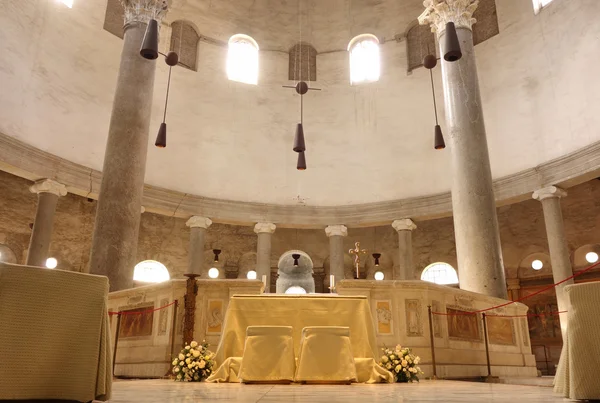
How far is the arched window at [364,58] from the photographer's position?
1919cm

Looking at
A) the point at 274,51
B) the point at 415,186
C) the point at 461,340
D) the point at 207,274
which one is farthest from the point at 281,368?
the point at 274,51

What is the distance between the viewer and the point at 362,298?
670 cm

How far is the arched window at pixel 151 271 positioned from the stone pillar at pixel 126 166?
861 cm

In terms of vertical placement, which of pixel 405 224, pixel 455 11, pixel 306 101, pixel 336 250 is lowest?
pixel 336 250

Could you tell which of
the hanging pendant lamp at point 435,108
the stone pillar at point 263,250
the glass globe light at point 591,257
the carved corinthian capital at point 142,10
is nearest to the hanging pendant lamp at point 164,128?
the carved corinthian capital at point 142,10

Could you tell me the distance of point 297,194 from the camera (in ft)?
59.6

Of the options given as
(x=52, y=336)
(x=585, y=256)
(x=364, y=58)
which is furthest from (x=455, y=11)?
(x=52, y=336)

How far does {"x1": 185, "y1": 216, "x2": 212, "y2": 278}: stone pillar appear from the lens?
16000mm

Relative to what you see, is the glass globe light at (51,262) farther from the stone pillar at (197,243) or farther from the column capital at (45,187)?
the stone pillar at (197,243)

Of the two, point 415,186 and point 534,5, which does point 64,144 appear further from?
point 534,5

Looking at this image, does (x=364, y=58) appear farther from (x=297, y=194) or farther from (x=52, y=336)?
(x=52, y=336)

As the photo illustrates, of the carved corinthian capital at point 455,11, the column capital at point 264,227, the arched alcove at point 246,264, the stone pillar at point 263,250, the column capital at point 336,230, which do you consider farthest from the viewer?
the arched alcove at point 246,264

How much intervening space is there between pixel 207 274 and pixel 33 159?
25.7ft

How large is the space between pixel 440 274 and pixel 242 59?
10936 millimetres
